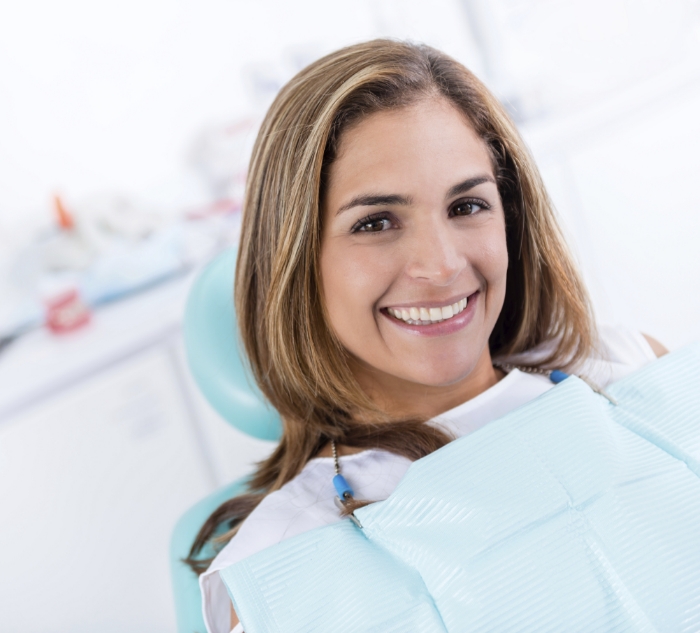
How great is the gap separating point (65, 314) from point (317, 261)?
3.41 feet

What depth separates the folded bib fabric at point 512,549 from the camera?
0.73 meters

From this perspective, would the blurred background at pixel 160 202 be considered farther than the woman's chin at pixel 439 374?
Yes

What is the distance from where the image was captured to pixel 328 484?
37.9 inches

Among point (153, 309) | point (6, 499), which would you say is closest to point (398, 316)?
point (153, 309)

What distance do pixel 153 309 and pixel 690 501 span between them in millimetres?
1279

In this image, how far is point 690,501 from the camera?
802 mm

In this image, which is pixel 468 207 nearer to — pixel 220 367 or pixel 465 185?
pixel 465 185

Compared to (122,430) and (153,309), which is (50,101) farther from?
(122,430)

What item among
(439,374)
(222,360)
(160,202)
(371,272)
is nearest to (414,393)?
(439,374)

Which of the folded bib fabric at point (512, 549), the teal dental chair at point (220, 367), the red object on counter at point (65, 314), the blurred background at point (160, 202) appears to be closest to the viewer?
the folded bib fabric at point (512, 549)

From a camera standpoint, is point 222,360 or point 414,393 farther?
point 222,360

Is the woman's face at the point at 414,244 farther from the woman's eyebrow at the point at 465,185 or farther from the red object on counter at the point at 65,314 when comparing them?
the red object on counter at the point at 65,314

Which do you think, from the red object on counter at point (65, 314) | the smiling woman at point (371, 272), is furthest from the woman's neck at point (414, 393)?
the red object on counter at point (65, 314)

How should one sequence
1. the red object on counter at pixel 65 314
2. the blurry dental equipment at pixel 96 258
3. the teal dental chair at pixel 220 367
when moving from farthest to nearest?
1. the blurry dental equipment at pixel 96 258
2. the red object on counter at pixel 65 314
3. the teal dental chair at pixel 220 367
